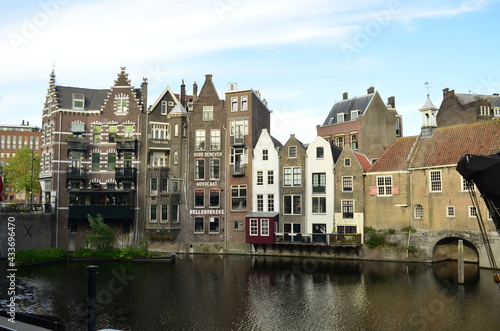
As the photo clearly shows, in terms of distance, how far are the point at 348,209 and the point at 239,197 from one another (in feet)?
43.9

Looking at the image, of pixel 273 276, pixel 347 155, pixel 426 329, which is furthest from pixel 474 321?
pixel 347 155

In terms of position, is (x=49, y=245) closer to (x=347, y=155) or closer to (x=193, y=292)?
(x=193, y=292)

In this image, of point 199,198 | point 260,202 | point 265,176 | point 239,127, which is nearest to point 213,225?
point 199,198

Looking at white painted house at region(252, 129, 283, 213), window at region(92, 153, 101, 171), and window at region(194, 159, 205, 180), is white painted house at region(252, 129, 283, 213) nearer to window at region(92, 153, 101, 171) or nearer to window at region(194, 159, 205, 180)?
window at region(194, 159, 205, 180)

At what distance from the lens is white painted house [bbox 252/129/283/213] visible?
175 feet

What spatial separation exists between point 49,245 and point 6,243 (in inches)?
184

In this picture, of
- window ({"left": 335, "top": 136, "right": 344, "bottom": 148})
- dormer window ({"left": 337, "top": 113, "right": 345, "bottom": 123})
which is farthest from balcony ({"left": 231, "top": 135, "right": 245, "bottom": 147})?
dormer window ({"left": 337, "top": 113, "right": 345, "bottom": 123})

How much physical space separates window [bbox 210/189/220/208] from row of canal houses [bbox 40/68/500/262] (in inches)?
5.0

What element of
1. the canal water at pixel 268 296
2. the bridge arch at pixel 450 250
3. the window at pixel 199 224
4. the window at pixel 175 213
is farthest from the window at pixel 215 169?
the bridge arch at pixel 450 250

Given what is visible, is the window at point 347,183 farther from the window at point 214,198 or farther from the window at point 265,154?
the window at point 214,198

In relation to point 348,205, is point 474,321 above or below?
below

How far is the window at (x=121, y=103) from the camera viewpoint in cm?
5666

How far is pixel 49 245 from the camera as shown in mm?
52688

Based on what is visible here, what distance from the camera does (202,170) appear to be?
5581 centimetres
